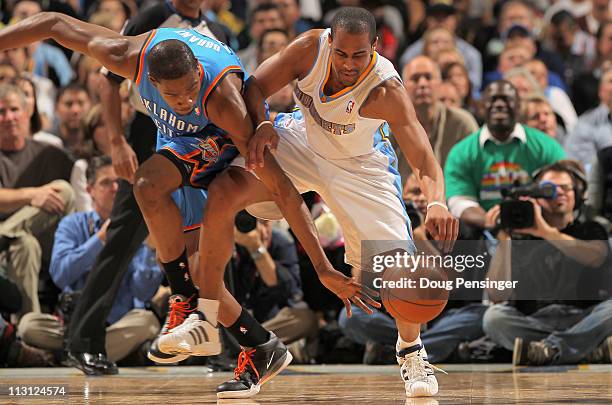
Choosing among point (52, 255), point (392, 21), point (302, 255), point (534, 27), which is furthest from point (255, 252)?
point (534, 27)

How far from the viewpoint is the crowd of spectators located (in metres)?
6.74

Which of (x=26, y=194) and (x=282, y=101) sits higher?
(x=282, y=101)

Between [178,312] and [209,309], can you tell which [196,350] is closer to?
[209,309]

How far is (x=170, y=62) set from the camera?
4930 mm

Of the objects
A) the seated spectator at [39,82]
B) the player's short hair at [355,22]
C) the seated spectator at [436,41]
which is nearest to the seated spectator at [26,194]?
the seated spectator at [39,82]

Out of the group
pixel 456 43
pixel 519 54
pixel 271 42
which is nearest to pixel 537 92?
pixel 519 54

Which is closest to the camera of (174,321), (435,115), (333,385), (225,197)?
(225,197)

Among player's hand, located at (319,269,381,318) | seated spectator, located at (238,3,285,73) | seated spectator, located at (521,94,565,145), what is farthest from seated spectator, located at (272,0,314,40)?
player's hand, located at (319,269,381,318)

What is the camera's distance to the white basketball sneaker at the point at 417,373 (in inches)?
205

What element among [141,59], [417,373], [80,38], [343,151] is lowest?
[417,373]

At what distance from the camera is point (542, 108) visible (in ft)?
26.2

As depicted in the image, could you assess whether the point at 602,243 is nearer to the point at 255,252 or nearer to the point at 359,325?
the point at 359,325

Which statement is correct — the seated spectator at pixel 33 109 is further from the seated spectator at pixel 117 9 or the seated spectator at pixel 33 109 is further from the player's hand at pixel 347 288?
the player's hand at pixel 347 288

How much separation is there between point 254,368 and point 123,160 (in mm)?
1331
